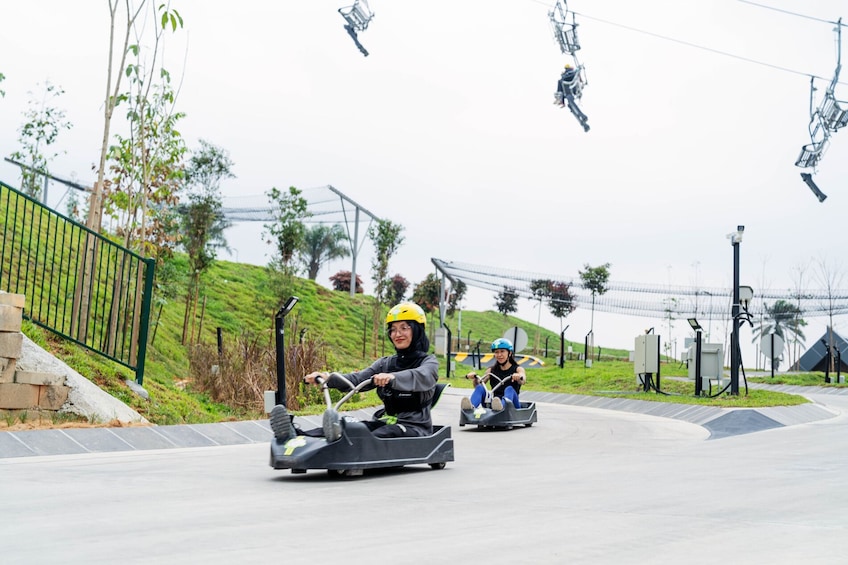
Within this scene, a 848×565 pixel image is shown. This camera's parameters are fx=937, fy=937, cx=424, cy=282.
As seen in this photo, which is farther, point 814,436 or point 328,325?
point 328,325

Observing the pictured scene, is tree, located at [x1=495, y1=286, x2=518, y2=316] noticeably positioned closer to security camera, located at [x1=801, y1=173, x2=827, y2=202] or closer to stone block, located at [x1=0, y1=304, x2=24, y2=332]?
security camera, located at [x1=801, y1=173, x2=827, y2=202]

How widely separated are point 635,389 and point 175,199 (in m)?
14.8

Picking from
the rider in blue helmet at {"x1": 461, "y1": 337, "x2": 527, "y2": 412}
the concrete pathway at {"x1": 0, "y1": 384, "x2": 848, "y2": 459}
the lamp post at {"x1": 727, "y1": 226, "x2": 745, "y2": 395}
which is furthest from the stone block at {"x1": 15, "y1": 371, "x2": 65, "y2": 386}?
the lamp post at {"x1": 727, "y1": 226, "x2": 745, "y2": 395}

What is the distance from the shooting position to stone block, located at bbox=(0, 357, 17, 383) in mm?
10328

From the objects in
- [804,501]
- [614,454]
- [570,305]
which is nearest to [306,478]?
[804,501]

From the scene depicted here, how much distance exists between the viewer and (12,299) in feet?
34.8

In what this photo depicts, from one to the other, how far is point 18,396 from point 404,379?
5.03m

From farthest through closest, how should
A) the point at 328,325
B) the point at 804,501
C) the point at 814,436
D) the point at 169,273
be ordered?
1. the point at 328,325
2. the point at 169,273
3. the point at 814,436
4. the point at 804,501

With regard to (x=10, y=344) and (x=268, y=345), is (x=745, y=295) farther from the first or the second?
(x=10, y=344)

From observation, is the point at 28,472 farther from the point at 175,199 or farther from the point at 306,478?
the point at 175,199

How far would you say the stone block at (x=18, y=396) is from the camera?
10.3 m

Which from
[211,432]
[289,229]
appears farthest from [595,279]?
[211,432]

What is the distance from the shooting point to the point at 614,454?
1084 cm

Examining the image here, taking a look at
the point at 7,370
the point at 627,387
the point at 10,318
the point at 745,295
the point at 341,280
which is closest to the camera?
the point at 7,370
